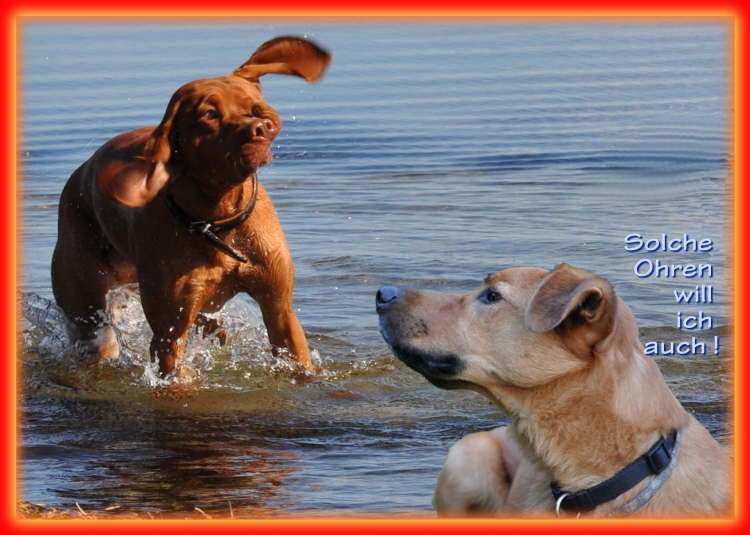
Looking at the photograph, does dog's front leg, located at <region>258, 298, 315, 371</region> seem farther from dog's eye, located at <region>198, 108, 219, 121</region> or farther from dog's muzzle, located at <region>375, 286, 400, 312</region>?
dog's muzzle, located at <region>375, 286, 400, 312</region>

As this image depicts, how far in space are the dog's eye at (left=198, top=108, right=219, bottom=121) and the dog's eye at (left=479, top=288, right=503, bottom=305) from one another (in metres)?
2.24

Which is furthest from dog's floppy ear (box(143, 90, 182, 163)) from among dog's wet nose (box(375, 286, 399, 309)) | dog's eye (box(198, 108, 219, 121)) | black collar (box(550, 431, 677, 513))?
black collar (box(550, 431, 677, 513))

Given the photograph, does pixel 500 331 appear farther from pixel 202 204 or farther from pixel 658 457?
pixel 202 204

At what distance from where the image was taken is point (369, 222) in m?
10.7

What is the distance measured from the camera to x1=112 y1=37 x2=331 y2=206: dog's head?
241 inches

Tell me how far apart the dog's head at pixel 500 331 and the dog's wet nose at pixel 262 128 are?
1.73 meters

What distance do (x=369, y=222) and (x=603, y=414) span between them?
6.46m

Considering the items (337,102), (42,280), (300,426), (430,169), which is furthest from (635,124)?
(300,426)

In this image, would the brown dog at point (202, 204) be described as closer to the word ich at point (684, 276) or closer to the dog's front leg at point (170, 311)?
the dog's front leg at point (170, 311)

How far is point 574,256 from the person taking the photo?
367 inches

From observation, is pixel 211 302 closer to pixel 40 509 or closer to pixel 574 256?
pixel 40 509

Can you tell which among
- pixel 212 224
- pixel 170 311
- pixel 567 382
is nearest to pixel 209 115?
pixel 212 224

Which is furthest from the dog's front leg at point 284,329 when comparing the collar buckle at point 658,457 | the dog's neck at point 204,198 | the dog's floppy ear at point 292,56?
the collar buckle at point 658,457

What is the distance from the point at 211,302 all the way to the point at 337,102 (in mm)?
7263
